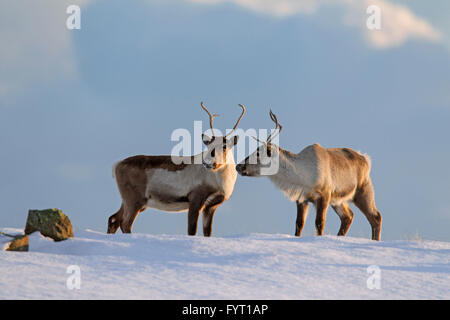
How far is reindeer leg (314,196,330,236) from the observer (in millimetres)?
10086

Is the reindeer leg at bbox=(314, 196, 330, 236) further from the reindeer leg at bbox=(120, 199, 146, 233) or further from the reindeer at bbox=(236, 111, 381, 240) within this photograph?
the reindeer leg at bbox=(120, 199, 146, 233)

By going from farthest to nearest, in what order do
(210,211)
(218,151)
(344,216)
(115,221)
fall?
(344,216) → (115,221) → (210,211) → (218,151)

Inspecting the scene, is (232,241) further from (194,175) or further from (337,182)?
(337,182)

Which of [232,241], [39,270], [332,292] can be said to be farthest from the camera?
[232,241]

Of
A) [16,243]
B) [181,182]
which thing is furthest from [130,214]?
[16,243]

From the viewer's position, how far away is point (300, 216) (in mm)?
10391

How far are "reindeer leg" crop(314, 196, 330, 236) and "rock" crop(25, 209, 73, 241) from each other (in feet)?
14.6

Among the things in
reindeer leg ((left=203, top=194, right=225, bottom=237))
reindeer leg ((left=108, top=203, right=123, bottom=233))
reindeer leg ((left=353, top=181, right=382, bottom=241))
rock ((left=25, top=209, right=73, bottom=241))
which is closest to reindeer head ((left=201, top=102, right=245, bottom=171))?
reindeer leg ((left=203, top=194, right=225, bottom=237))

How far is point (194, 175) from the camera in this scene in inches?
413

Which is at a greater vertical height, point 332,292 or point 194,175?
point 194,175

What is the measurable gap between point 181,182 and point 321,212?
2.55m

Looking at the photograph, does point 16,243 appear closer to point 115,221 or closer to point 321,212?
point 115,221

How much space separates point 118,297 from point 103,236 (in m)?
3.45
